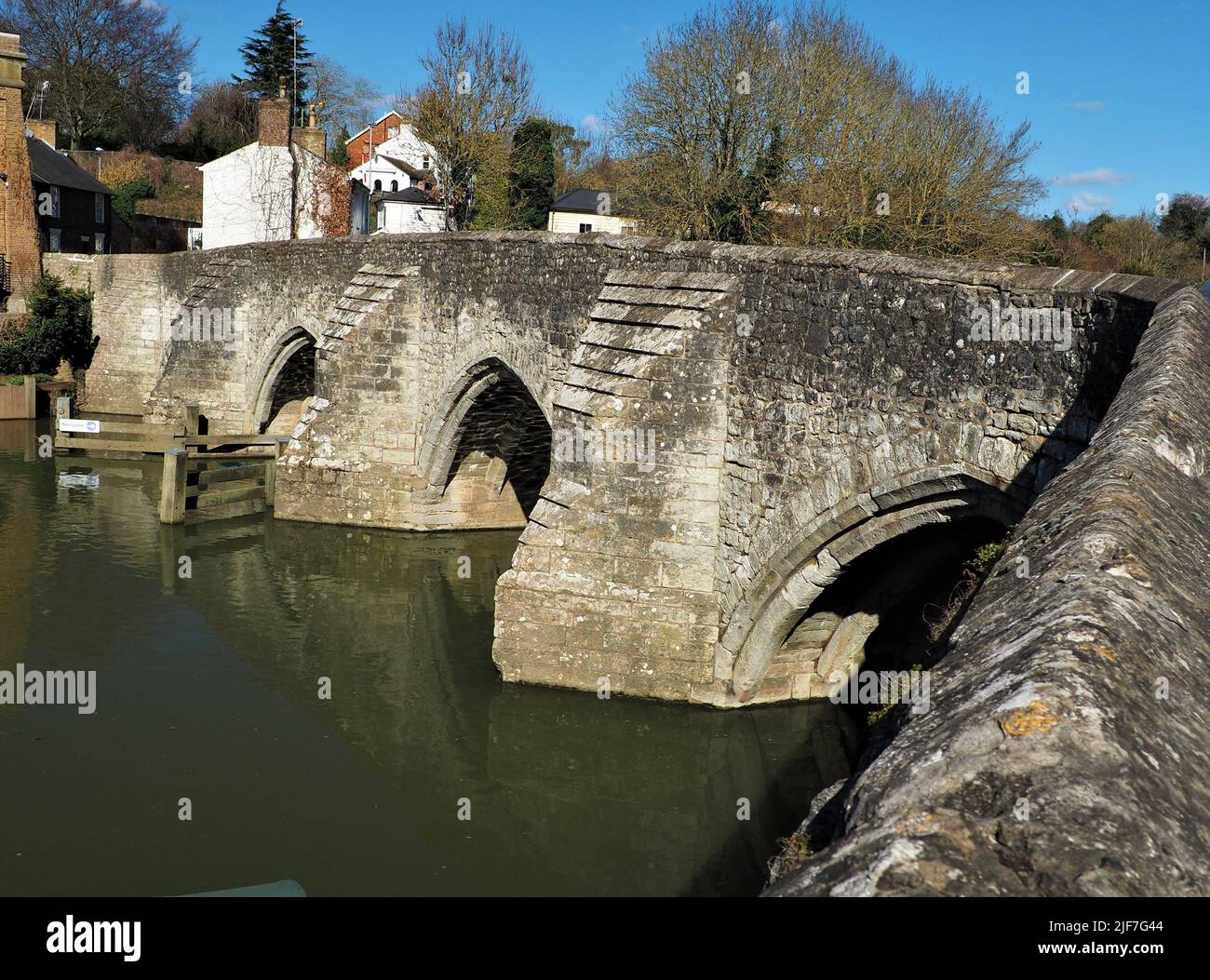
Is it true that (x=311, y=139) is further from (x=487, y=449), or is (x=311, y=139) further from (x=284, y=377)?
(x=487, y=449)

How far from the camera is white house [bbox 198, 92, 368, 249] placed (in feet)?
115

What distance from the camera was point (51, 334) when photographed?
3089cm

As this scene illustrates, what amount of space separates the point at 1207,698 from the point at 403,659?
11.3 m

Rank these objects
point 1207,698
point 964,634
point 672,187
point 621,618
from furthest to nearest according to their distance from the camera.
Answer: point 672,187 < point 621,618 < point 964,634 < point 1207,698

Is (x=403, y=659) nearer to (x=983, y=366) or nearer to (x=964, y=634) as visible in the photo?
(x=983, y=366)

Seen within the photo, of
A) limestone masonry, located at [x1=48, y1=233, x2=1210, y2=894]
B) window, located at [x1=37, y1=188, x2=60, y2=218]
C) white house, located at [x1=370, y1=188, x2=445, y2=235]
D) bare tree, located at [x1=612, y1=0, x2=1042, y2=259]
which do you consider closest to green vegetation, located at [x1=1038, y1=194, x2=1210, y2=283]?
bare tree, located at [x1=612, y1=0, x2=1042, y2=259]

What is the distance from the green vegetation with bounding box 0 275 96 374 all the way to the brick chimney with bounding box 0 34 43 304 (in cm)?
76

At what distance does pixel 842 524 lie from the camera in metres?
9.09

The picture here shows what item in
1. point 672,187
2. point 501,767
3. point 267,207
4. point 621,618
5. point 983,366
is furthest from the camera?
point 267,207

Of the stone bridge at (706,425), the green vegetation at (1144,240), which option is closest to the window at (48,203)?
the stone bridge at (706,425)

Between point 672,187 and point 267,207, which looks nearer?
point 672,187

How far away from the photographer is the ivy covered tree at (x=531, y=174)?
36.5 m
